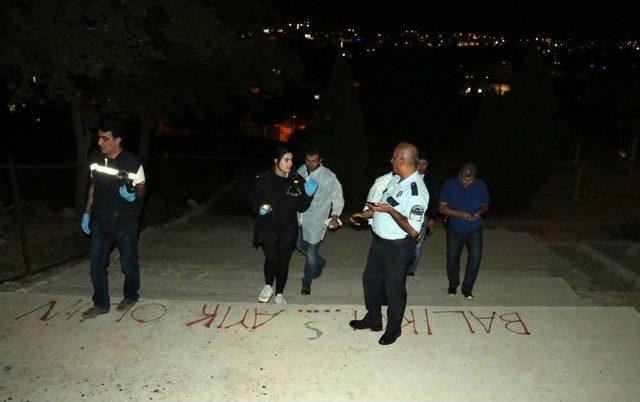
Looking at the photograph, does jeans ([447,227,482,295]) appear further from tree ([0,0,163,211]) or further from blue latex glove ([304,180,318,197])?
tree ([0,0,163,211])

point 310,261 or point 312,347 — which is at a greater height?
point 310,261

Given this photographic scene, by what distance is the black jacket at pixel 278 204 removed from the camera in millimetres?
4852

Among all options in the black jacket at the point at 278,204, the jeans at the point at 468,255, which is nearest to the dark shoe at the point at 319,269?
the black jacket at the point at 278,204

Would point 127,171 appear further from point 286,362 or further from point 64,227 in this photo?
point 64,227

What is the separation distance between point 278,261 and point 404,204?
5.40 ft

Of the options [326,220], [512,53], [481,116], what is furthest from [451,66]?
[512,53]

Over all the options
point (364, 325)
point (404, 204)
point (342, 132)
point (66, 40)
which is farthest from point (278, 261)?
point (342, 132)

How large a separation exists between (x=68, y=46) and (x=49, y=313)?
6685 mm

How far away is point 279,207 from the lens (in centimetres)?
487

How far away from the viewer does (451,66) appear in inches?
1126

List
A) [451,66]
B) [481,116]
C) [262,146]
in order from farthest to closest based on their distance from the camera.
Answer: [262,146] → [451,66] → [481,116]

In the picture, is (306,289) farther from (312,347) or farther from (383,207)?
(383,207)

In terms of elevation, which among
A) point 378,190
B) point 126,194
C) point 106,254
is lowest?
point 106,254

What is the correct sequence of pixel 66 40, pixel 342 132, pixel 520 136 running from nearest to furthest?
pixel 66 40 < pixel 520 136 < pixel 342 132
